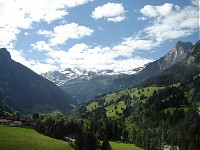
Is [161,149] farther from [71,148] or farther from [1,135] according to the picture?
[1,135]

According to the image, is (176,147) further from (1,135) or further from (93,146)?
(1,135)

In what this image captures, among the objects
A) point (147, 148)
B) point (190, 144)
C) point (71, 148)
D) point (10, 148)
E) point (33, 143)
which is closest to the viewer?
point (10, 148)

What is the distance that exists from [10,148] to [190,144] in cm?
10065

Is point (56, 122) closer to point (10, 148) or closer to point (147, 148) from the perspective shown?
point (147, 148)

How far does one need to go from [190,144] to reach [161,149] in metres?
29.7

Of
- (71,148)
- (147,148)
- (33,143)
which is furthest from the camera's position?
(147,148)

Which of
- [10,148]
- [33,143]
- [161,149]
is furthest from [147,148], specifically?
[10,148]

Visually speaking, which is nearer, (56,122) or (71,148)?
(71,148)

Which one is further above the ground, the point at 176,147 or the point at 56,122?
the point at 56,122

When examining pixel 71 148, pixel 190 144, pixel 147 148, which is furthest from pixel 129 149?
pixel 71 148

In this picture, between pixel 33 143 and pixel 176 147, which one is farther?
pixel 176 147

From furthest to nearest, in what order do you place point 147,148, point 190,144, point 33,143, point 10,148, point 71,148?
point 147,148
point 190,144
point 71,148
point 33,143
point 10,148

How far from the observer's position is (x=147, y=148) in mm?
188125

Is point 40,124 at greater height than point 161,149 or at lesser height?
greater
